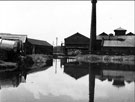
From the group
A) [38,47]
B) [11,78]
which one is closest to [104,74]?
[11,78]

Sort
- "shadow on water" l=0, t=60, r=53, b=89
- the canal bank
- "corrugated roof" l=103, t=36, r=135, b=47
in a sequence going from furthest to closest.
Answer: "corrugated roof" l=103, t=36, r=135, b=47
the canal bank
"shadow on water" l=0, t=60, r=53, b=89

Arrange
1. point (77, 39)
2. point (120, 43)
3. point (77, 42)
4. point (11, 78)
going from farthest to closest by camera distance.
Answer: point (77, 39)
point (77, 42)
point (120, 43)
point (11, 78)

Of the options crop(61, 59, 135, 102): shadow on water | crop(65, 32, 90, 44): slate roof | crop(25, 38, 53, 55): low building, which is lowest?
crop(61, 59, 135, 102): shadow on water

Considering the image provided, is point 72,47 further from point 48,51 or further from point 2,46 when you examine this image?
point 2,46

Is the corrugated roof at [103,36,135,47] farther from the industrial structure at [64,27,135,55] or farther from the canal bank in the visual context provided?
the canal bank

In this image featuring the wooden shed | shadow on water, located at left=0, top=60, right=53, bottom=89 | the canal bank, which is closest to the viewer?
shadow on water, located at left=0, top=60, right=53, bottom=89

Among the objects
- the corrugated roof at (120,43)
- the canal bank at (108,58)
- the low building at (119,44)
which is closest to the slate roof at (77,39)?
the low building at (119,44)

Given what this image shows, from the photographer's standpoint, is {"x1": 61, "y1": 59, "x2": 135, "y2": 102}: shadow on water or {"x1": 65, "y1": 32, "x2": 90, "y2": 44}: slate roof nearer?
{"x1": 61, "y1": 59, "x2": 135, "y2": 102}: shadow on water

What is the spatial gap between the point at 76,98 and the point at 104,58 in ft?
90.0

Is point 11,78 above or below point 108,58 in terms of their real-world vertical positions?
below

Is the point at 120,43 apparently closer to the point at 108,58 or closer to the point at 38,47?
the point at 108,58

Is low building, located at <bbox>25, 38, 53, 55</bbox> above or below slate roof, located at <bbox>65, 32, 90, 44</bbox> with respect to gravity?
below

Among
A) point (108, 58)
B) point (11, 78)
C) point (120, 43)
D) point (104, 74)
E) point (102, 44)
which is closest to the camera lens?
point (11, 78)

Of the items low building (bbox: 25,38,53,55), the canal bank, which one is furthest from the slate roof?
the canal bank
